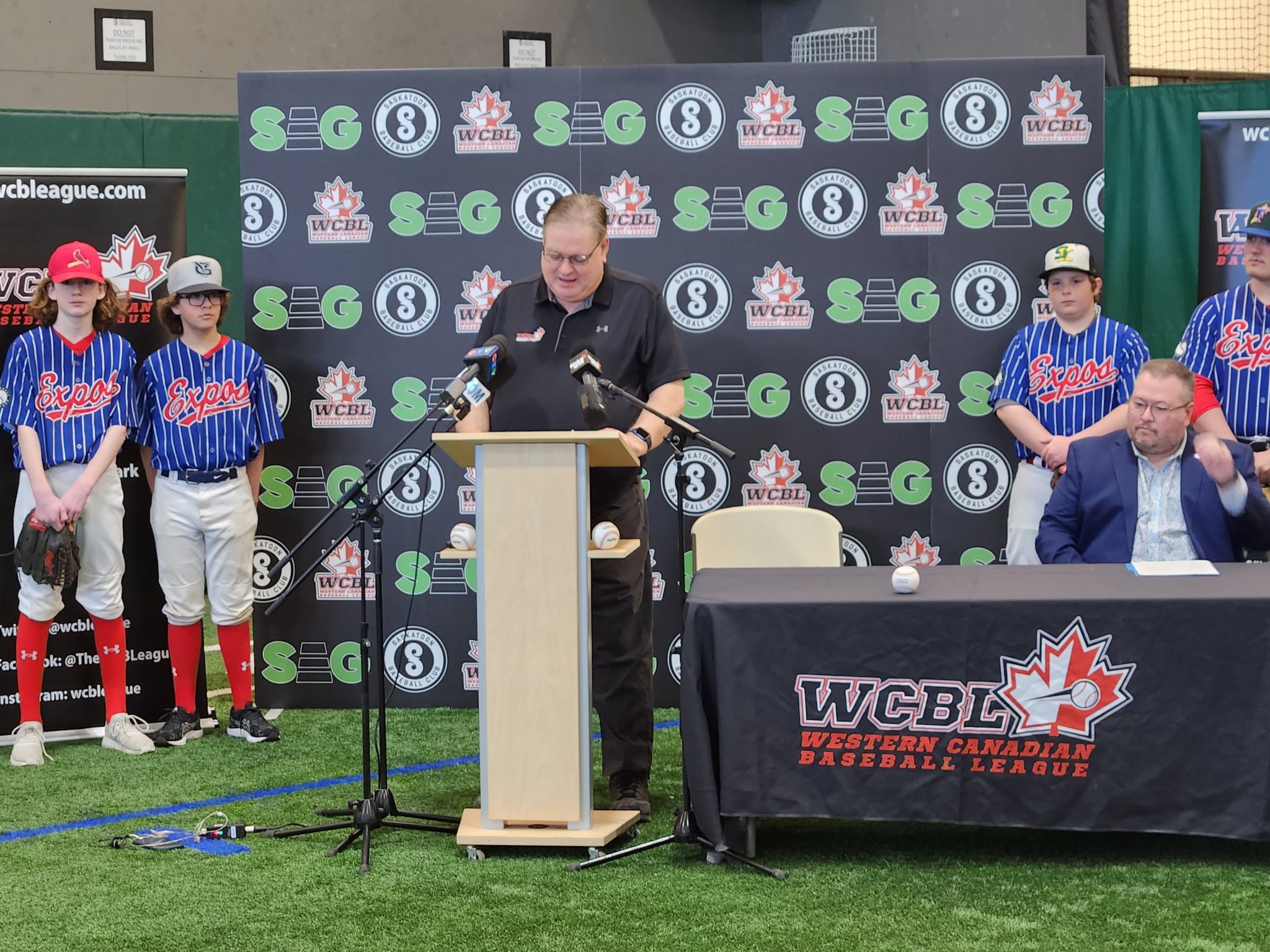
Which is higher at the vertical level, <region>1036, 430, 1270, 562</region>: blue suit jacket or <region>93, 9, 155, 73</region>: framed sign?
<region>93, 9, 155, 73</region>: framed sign

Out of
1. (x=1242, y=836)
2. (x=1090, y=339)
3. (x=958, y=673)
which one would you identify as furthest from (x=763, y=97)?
(x=1242, y=836)

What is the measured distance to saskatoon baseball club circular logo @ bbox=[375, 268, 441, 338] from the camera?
589 cm

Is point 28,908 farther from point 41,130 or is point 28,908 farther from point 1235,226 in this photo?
point 41,130

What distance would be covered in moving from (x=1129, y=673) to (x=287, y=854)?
2.32 m

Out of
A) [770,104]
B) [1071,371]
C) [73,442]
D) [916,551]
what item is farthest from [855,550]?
[73,442]

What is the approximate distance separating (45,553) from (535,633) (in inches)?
88.7

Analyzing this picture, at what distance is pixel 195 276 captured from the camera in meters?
5.38

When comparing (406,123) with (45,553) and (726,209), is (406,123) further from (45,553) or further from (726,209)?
(45,553)

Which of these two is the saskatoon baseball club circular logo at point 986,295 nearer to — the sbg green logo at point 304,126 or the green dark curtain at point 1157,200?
the green dark curtain at point 1157,200

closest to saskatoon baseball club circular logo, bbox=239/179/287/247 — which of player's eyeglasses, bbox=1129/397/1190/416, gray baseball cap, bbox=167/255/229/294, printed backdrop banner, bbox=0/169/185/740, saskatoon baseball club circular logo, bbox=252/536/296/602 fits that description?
printed backdrop banner, bbox=0/169/185/740

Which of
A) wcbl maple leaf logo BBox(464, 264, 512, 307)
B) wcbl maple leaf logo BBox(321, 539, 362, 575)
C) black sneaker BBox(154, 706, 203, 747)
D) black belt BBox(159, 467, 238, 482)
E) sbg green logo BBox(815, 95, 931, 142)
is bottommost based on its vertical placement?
black sneaker BBox(154, 706, 203, 747)

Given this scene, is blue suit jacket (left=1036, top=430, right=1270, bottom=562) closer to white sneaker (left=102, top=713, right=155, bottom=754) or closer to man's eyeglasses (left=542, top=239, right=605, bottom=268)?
man's eyeglasses (left=542, top=239, right=605, bottom=268)

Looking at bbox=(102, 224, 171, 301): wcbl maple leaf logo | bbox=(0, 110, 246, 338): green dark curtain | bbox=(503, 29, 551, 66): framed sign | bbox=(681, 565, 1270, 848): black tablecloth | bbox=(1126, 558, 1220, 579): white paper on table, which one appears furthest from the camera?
bbox=(503, 29, 551, 66): framed sign

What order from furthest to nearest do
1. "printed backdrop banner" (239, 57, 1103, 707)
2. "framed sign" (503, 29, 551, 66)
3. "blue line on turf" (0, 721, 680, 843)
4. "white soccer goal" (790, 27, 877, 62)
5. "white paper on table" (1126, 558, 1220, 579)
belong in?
"framed sign" (503, 29, 551, 66)
"white soccer goal" (790, 27, 877, 62)
"printed backdrop banner" (239, 57, 1103, 707)
"blue line on turf" (0, 721, 680, 843)
"white paper on table" (1126, 558, 1220, 579)
